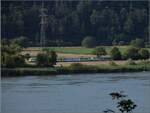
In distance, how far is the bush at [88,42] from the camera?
1259cm

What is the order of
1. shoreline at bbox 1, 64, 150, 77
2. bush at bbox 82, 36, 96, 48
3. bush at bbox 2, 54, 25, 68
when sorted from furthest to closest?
bush at bbox 82, 36, 96, 48
bush at bbox 2, 54, 25, 68
shoreline at bbox 1, 64, 150, 77

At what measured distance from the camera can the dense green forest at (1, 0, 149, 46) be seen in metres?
13.0

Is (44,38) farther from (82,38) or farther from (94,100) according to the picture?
(94,100)

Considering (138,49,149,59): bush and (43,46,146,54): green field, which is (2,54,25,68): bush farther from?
(43,46,146,54): green field

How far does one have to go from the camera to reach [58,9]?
1425 centimetres

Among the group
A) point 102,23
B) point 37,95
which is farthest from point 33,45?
point 37,95

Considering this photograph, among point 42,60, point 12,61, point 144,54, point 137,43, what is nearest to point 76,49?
point 137,43

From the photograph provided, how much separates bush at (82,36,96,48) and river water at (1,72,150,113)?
14.7 ft

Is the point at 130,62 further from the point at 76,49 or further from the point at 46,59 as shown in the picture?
the point at 76,49

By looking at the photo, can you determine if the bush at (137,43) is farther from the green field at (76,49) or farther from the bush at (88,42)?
the bush at (88,42)

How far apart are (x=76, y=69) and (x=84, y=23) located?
4.59m

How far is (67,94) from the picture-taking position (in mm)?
6055

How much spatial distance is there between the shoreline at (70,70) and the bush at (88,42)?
3044 mm

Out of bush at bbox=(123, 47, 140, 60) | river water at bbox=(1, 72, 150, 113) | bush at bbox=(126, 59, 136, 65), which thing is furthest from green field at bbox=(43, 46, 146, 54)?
river water at bbox=(1, 72, 150, 113)
